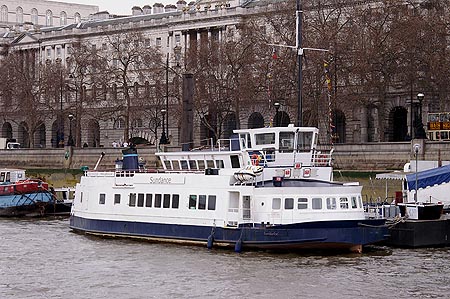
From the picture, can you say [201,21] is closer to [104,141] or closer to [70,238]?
[104,141]

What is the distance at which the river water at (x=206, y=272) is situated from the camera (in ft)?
116

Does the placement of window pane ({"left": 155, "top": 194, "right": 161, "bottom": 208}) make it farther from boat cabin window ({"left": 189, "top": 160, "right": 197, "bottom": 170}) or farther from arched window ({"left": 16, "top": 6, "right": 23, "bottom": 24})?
arched window ({"left": 16, "top": 6, "right": 23, "bottom": 24})

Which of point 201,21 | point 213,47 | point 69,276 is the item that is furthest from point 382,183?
point 201,21

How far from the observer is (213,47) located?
3816 inches

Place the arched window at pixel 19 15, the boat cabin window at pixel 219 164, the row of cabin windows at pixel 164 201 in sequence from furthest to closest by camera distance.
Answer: the arched window at pixel 19 15, the boat cabin window at pixel 219 164, the row of cabin windows at pixel 164 201

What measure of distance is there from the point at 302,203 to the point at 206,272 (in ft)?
18.7

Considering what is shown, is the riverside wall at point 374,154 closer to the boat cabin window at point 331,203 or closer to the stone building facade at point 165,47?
the stone building facade at point 165,47

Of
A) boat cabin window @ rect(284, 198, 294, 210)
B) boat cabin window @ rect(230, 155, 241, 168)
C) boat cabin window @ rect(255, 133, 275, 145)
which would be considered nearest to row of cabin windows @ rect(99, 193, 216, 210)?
boat cabin window @ rect(230, 155, 241, 168)

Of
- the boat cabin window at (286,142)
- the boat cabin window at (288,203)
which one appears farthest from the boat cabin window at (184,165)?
the boat cabin window at (288,203)

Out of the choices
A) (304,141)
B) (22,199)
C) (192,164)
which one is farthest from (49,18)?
(304,141)

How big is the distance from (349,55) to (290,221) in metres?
38.2

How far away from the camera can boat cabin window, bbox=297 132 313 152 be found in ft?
150

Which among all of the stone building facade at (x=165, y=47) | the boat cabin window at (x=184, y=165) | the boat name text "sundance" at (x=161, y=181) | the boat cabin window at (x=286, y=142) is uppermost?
the stone building facade at (x=165, y=47)

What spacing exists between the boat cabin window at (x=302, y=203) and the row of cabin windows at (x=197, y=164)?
13.9 feet
